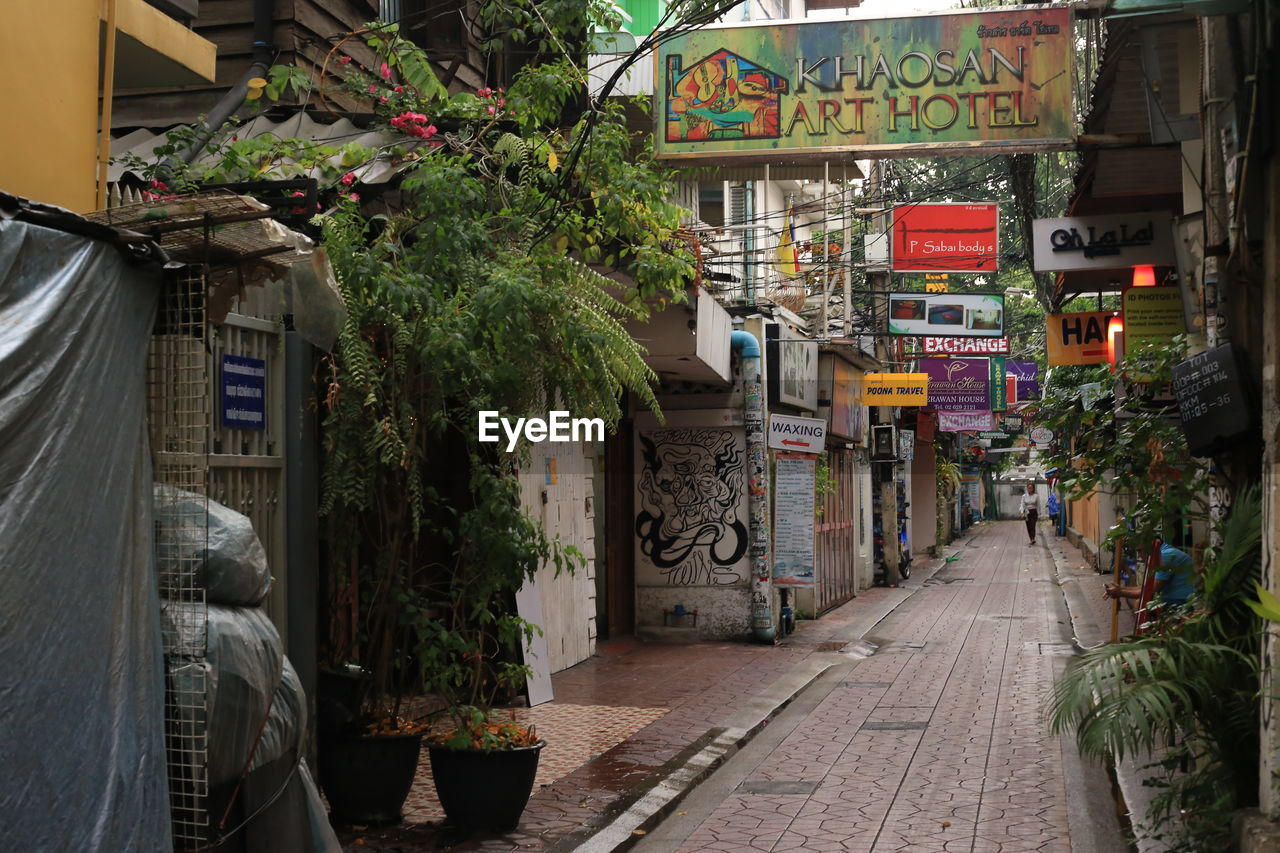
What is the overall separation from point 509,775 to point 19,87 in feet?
13.9

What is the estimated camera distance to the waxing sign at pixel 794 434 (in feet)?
52.9

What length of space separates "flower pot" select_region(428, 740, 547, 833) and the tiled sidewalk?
4.8 inches

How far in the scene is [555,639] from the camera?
44.0ft

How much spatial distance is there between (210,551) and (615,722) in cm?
644

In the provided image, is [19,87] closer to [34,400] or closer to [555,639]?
[34,400]

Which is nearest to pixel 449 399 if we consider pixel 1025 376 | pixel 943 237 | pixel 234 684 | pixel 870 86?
pixel 234 684

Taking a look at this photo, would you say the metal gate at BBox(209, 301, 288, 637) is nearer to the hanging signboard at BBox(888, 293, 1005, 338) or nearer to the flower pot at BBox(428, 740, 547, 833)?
the flower pot at BBox(428, 740, 547, 833)

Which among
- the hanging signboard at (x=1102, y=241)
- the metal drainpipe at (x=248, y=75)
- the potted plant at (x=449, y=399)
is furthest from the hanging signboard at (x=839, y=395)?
the potted plant at (x=449, y=399)

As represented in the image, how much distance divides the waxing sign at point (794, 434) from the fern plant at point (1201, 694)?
→ 9603 mm

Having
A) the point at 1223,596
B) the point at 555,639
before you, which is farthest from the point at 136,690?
the point at 555,639

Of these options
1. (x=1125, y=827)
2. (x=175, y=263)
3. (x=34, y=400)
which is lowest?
(x=1125, y=827)

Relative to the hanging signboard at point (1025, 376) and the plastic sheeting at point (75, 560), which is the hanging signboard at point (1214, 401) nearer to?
the plastic sheeting at point (75, 560)

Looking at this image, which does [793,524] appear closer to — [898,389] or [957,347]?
[898,389]

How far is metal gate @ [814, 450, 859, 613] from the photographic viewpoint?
2119 cm
